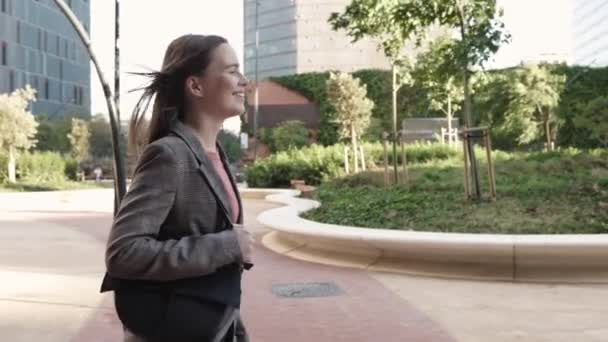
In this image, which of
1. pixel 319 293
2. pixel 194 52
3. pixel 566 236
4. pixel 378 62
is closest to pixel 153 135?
pixel 194 52

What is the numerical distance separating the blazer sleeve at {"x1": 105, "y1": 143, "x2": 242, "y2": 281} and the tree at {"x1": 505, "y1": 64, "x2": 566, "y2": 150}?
1569 inches

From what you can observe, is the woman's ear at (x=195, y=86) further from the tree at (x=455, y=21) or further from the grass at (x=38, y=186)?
the grass at (x=38, y=186)

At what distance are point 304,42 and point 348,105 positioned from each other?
8587 cm

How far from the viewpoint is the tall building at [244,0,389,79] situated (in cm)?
11306

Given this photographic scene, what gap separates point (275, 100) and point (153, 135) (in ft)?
184

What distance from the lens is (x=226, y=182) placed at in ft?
5.86

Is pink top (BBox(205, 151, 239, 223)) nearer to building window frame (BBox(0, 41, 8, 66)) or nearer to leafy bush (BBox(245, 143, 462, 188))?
leafy bush (BBox(245, 143, 462, 188))

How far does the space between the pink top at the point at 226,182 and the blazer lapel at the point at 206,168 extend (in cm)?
3

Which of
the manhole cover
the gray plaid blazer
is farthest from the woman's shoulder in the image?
the manhole cover

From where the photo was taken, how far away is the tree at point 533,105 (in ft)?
132

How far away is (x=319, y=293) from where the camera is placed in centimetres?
647

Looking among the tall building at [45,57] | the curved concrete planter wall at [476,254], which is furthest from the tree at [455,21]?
the tall building at [45,57]

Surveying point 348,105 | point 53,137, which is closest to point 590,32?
point 53,137

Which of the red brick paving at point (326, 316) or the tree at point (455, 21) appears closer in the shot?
the red brick paving at point (326, 316)
